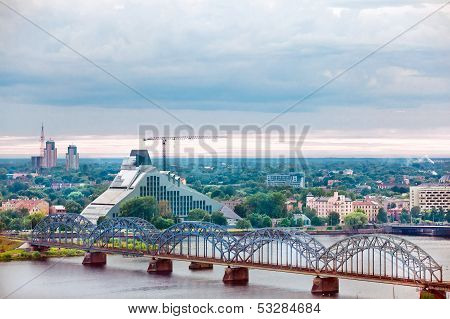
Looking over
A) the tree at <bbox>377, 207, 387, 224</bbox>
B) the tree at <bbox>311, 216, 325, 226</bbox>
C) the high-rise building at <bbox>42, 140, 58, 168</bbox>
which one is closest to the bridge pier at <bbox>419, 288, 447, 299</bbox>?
the tree at <bbox>311, 216, 325, 226</bbox>

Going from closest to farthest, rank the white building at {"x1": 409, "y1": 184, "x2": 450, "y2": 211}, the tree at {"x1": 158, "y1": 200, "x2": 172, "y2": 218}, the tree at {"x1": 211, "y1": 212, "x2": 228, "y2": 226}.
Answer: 1. the tree at {"x1": 158, "y1": 200, "x2": 172, "y2": 218}
2. the tree at {"x1": 211, "y1": 212, "x2": 228, "y2": 226}
3. the white building at {"x1": 409, "y1": 184, "x2": 450, "y2": 211}

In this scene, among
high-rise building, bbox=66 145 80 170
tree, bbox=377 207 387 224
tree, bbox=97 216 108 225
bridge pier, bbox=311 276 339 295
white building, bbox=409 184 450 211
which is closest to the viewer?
bridge pier, bbox=311 276 339 295

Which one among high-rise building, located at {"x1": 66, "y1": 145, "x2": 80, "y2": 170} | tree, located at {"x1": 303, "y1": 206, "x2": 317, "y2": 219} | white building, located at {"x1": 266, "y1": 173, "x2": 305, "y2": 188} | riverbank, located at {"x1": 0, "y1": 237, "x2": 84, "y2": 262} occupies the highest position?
high-rise building, located at {"x1": 66, "y1": 145, "x2": 80, "y2": 170}

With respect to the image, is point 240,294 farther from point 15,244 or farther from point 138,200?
point 138,200

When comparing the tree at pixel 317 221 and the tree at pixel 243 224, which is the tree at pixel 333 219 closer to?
the tree at pixel 317 221

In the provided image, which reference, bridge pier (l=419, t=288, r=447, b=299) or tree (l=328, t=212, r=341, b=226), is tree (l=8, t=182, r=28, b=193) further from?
bridge pier (l=419, t=288, r=447, b=299)

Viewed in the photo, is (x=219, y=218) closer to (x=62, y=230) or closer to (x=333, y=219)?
(x=333, y=219)

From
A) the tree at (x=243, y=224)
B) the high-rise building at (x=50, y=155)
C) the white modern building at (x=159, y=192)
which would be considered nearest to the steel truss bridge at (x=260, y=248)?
the tree at (x=243, y=224)
